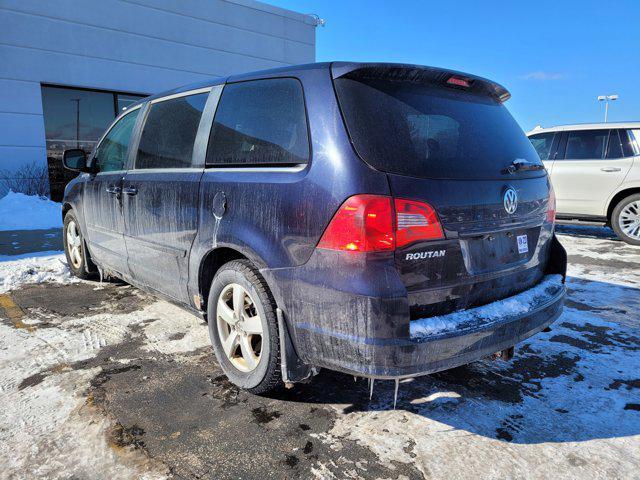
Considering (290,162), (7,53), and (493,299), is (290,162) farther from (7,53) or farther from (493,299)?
(7,53)

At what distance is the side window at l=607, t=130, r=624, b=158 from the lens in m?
7.40

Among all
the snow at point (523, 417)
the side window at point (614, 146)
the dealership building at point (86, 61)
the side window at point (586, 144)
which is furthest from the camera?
the dealership building at point (86, 61)

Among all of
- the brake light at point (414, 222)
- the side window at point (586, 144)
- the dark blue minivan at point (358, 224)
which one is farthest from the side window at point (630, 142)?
the brake light at point (414, 222)

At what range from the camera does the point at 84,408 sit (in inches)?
96.6

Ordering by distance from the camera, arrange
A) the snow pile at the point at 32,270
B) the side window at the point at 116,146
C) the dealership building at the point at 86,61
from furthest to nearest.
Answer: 1. the dealership building at the point at 86,61
2. the snow pile at the point at 32,270
3. the side window at the point at 116,146

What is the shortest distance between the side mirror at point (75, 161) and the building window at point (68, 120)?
898 centimetres

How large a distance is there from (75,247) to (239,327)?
3.36m

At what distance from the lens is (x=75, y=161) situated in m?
4.49

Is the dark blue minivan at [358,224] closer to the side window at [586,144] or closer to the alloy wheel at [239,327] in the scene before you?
the alloy wheel at [239,327]

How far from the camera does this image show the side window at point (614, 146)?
7.40 metres

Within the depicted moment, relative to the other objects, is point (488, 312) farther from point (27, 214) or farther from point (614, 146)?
point (27, 214)

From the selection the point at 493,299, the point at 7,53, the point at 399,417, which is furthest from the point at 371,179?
the point at 7,53

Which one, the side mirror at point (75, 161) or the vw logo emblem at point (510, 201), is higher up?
the side mirror at point (75, 161)

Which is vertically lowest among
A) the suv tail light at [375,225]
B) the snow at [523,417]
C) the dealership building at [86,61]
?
the snow at [523,417]
